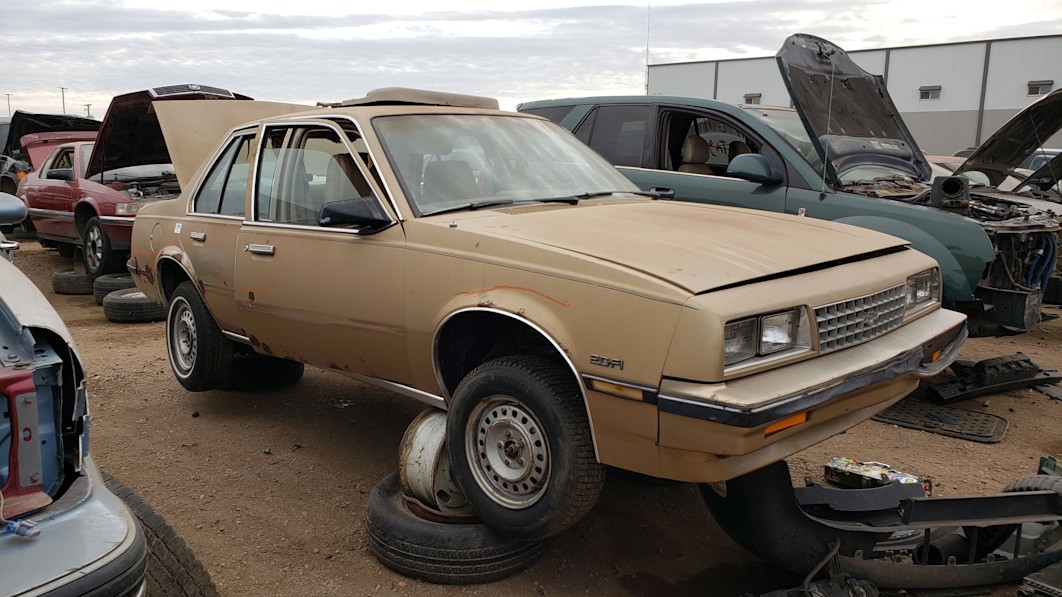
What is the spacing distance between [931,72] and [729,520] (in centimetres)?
3196

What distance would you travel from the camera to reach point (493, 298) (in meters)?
3.05

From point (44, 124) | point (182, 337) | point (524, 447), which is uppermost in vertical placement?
point (44, 124)

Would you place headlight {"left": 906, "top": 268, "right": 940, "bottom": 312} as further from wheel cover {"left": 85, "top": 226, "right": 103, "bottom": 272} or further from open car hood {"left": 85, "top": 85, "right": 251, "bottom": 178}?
wheel cover {"left": 85, "top": 226, "right": 103, "bottom": 272}

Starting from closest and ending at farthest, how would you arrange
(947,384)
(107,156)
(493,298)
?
→ (493,298) → (947,384) → (107,156)

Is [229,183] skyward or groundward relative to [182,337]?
skyward

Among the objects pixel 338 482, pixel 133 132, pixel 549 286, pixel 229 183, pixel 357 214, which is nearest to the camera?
pixel 549 286

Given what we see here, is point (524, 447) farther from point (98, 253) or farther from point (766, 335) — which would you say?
point (98, 253)

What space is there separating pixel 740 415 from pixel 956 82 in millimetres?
32313

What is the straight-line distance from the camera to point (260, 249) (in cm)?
420

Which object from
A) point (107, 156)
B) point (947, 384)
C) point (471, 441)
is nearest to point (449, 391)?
point (471, 441)

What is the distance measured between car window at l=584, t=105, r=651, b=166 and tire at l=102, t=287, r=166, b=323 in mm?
4551

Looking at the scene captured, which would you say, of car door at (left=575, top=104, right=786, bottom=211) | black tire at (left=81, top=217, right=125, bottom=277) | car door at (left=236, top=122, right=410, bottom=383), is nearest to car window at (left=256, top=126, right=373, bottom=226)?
car door at (left=236, top=122, right=410, bottom=383)

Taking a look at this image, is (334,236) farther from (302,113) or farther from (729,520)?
(729,520)

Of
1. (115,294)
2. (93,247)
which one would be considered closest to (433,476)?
(115,294)
